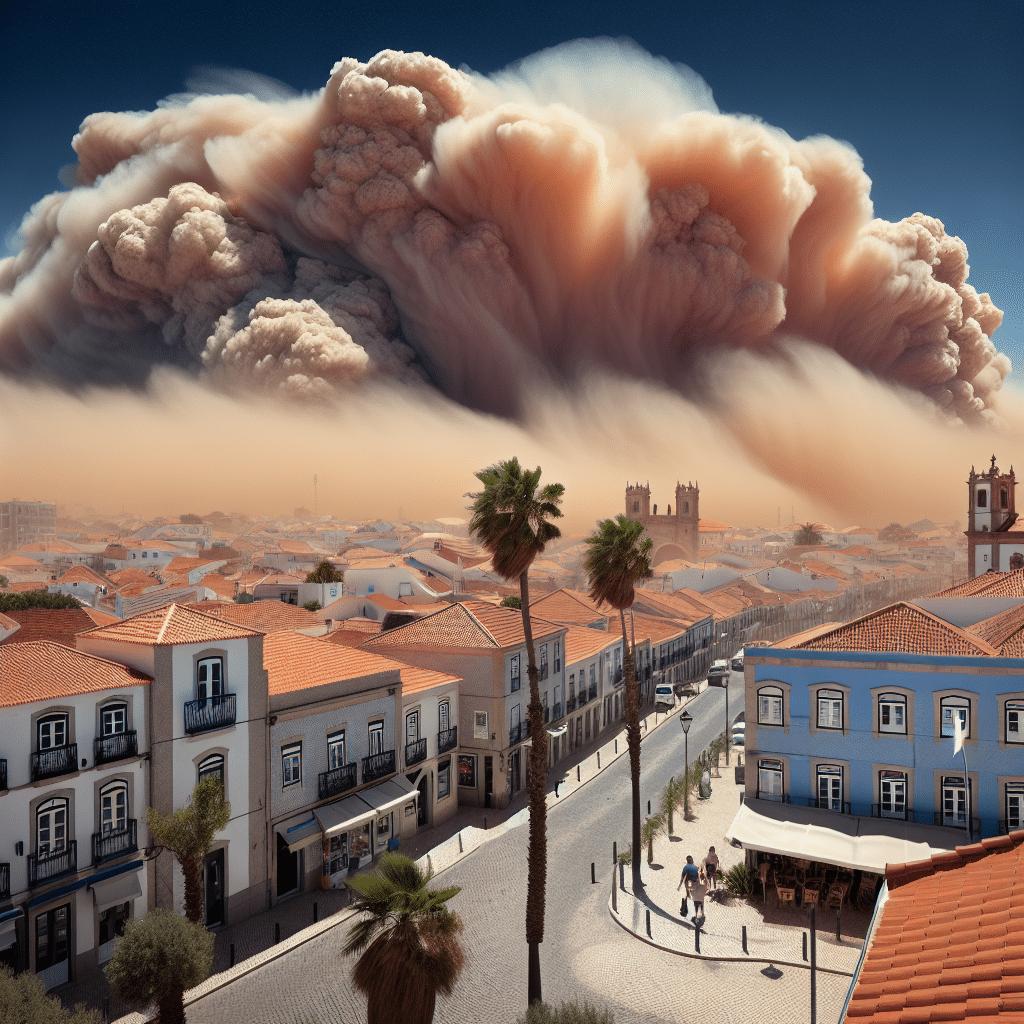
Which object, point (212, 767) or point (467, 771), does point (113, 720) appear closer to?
point (212, 767)

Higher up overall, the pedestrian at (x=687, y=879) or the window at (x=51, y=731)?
the window at (x=51, y=731)

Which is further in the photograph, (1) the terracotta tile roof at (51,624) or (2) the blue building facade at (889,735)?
(1) the terracotta tile roof at (51,624)

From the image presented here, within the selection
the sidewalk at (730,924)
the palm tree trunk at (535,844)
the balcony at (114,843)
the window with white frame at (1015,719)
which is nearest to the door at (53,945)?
the balcony at (114,843)

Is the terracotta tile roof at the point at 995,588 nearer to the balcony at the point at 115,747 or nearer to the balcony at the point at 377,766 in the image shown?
the balcony at the point at 377,766

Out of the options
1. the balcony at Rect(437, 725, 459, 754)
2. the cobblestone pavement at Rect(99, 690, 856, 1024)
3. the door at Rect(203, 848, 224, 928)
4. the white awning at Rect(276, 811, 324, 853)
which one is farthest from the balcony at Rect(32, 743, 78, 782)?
the balcony at Rect(437, 725, 459, 754)

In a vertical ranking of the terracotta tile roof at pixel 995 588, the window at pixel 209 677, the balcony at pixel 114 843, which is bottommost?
the balcony at pixel 114 843

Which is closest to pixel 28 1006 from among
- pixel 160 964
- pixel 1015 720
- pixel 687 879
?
pixel 160 964
